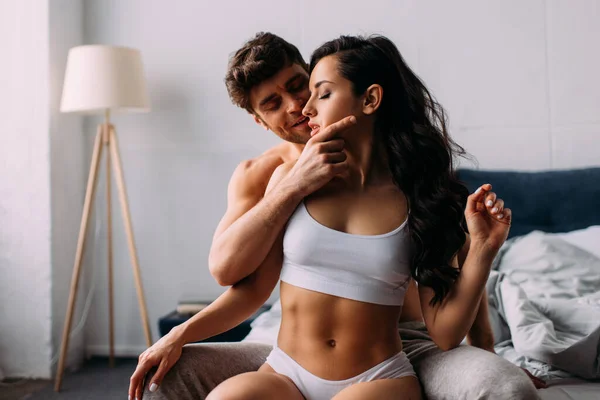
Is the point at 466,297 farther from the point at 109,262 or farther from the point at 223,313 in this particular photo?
the point at 109,262

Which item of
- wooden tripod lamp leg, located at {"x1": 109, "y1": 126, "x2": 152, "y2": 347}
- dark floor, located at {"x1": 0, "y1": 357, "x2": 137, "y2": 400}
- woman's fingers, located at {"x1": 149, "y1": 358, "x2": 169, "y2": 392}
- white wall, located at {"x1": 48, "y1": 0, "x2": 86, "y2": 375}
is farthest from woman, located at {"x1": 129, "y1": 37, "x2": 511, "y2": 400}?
white wall, located at {"x1": 48, "y1": 0, "x2": 86, "y2": 375}

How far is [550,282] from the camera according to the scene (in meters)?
2.46

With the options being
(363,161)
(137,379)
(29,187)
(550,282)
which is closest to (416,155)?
(363,161)

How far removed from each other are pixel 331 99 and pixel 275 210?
0.96 ft

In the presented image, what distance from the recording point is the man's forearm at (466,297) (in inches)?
55.7

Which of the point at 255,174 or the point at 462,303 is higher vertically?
the point at 255,174

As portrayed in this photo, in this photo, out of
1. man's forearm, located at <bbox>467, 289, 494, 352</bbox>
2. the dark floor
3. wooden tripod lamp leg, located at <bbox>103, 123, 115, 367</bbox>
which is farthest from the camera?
wooden tripod lamp leg, located at <bbox>103, 123, 115, 367</bbox>

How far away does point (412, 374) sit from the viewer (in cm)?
144

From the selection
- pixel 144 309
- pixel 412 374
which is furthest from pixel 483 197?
pixel 144 309

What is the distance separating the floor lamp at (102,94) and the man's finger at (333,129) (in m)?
2.14

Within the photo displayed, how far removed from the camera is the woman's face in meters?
1.55

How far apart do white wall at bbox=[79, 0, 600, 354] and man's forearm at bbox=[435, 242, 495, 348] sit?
2.08 meters

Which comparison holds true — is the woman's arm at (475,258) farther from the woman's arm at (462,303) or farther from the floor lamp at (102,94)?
the floor lamp at (102,94)

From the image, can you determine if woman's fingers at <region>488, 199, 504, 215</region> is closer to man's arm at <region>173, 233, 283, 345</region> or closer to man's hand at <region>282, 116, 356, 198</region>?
man's hand at <region>282, 116, 356, 198</region>
